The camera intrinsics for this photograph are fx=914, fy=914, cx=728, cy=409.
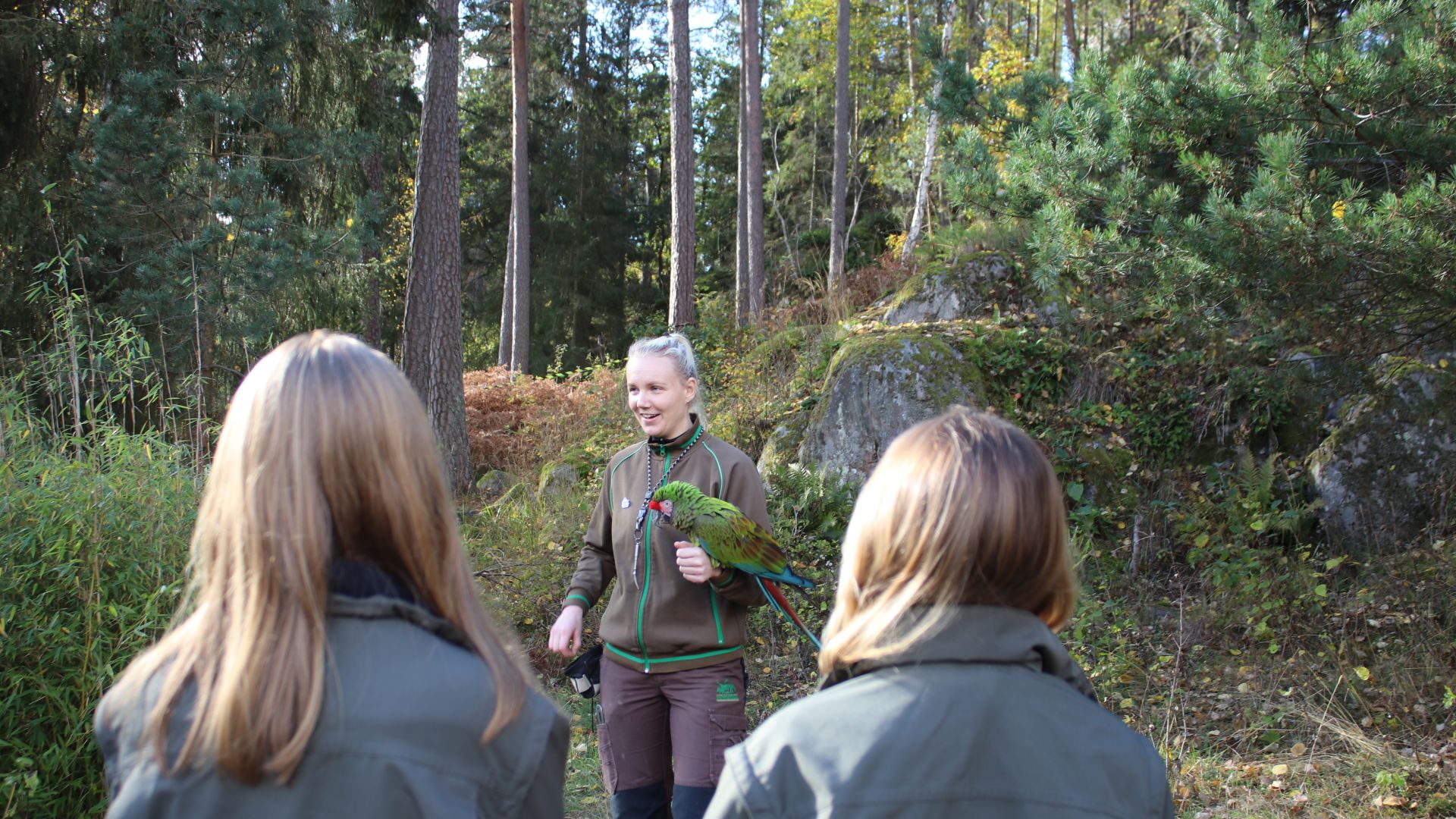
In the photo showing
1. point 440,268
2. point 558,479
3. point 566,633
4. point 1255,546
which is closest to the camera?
point 566,633

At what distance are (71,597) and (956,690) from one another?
382 cm

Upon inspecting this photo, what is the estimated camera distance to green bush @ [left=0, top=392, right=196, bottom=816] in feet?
11.1

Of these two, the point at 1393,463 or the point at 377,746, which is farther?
the point at 1393,463

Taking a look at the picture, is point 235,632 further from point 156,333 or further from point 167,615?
point 156,333

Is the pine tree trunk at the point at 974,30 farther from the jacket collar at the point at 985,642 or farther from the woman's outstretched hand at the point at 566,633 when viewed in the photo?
the jacket collar at the point at 985,642

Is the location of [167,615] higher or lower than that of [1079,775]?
lower

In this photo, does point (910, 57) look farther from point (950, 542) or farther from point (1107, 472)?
point (950, 542)

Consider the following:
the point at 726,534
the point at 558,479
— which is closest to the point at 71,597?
Result: the point at 726,534

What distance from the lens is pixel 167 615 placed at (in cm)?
376

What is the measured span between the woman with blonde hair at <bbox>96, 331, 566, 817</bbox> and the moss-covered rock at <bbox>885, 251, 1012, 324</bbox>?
8157 mm

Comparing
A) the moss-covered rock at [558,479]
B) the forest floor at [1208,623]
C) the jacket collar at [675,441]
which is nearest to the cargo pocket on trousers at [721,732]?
the jacket collar at [675,441]

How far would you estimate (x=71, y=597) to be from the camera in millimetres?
3689

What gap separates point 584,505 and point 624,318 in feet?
62.1

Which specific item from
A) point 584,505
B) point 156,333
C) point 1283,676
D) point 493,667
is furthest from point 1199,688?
point 156,333
